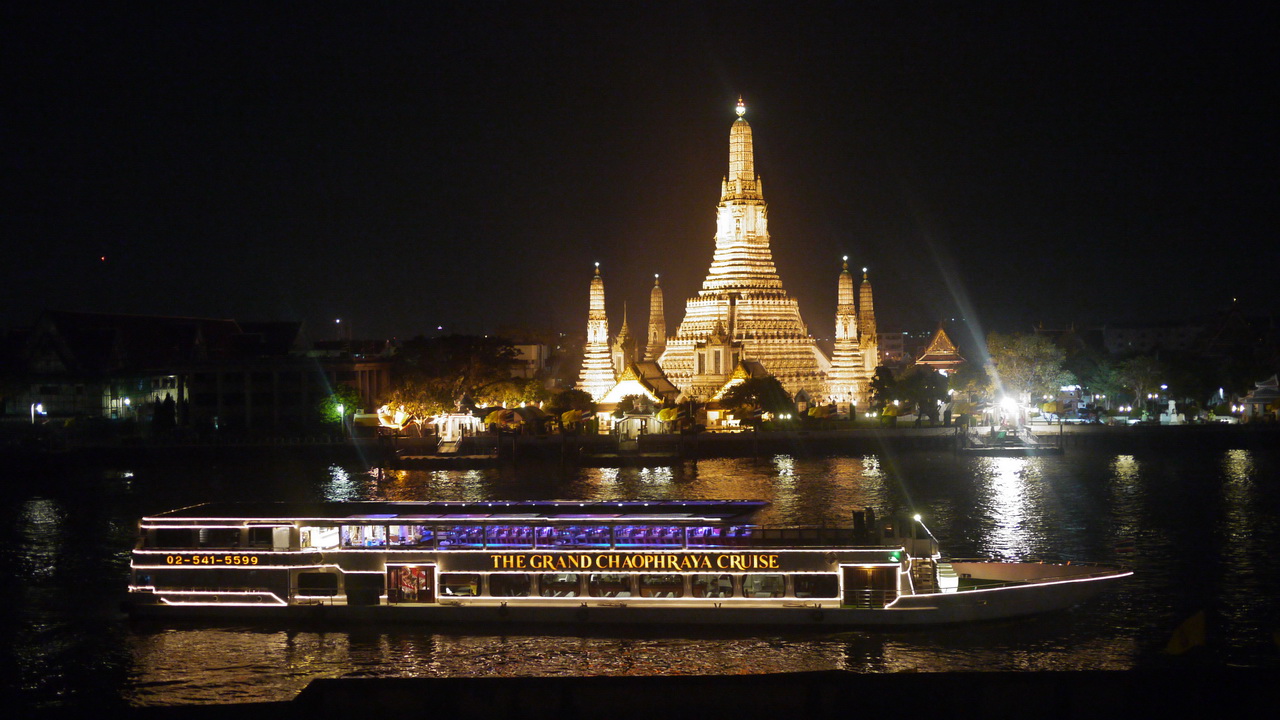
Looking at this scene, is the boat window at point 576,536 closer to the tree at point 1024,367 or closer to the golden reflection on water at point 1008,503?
the golden reflection on water at point 1008,503

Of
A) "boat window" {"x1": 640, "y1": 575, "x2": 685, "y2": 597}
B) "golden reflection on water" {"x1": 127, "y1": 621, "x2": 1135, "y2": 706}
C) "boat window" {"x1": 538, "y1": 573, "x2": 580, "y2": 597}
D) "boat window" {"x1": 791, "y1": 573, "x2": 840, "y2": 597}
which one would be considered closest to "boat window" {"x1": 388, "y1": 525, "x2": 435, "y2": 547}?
"golden reflection on water" {"x1": 127, "y1": 621, "x2": 1135, "y2": 706}

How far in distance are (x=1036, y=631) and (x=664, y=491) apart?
21848 millimetres

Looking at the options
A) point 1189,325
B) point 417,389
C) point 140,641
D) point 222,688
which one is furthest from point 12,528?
point 1189,325

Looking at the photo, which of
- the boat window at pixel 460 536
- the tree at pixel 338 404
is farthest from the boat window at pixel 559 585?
the tree at pixel 338 404

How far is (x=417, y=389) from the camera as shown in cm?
6034

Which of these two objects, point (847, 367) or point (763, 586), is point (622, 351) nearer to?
point (847, 367)

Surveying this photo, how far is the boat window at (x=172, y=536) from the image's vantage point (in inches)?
930

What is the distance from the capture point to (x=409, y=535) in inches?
936

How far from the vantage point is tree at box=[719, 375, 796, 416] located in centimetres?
6309

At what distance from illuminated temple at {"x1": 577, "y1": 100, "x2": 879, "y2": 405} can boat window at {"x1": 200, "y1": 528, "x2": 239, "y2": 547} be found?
47.6m

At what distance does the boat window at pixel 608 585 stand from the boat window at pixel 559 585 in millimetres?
286

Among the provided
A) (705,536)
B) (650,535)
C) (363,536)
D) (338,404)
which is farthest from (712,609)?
(338,404)

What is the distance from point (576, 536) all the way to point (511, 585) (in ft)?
5.08

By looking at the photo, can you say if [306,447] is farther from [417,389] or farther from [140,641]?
[140,641]
